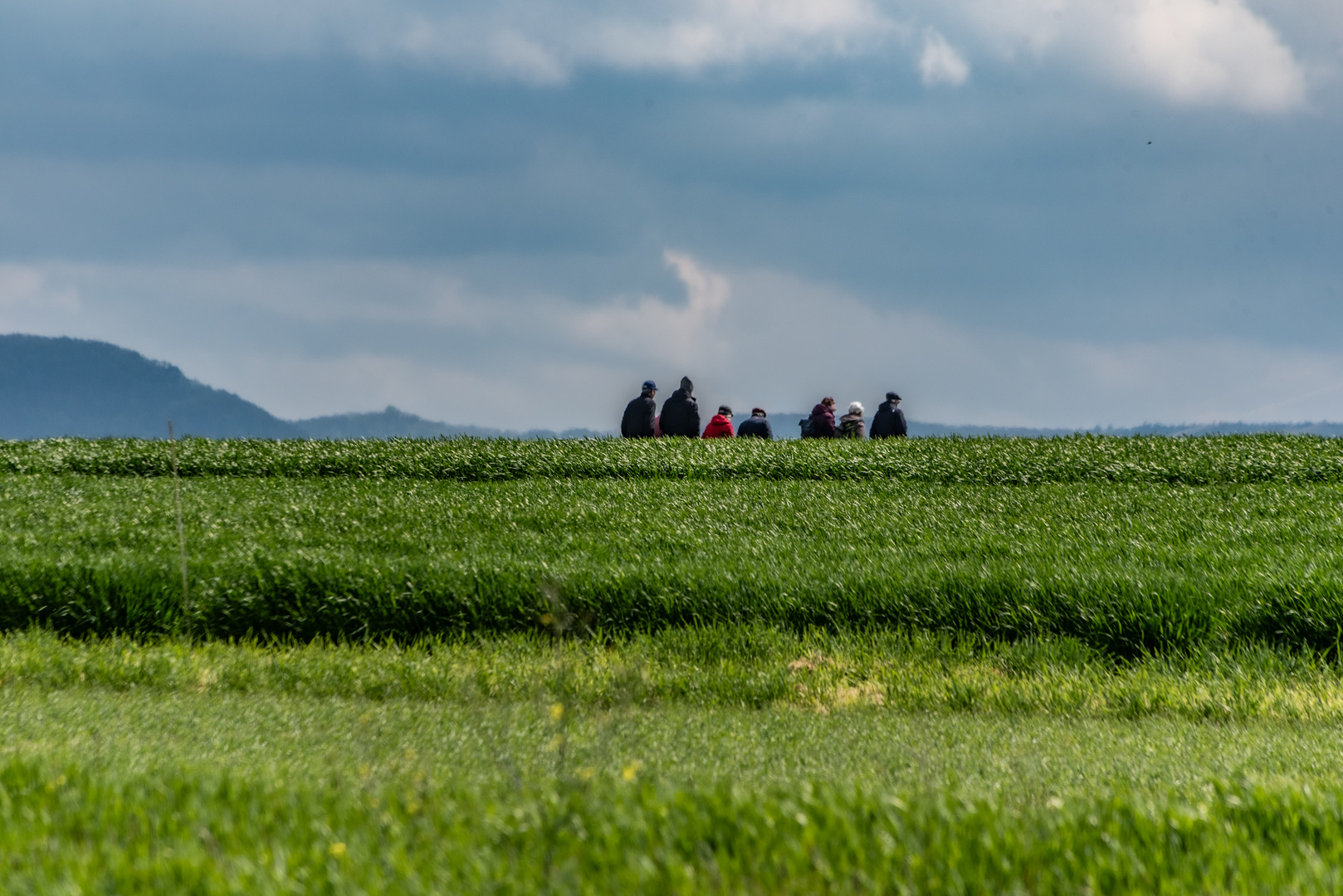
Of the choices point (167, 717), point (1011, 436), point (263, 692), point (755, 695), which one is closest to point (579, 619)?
point (755, 695)

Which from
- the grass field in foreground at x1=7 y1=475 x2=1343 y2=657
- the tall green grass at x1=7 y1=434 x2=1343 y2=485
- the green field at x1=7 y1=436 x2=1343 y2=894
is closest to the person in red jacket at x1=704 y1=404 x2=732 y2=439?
the tall green grass at x1=7 y1=434 x2=1343 y2=485

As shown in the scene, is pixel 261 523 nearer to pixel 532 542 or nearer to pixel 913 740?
pixel 532 542

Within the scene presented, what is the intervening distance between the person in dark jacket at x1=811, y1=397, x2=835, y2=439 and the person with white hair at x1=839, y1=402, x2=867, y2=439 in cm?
52

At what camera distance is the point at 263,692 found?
7125mm

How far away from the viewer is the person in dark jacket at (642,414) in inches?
962

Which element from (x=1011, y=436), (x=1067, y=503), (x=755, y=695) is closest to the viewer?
(x=755, y=695)

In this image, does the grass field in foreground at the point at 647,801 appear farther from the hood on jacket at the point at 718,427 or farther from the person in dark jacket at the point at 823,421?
the person in dark jacket at the point at 823,421

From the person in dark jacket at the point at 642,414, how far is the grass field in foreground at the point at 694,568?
10803mm

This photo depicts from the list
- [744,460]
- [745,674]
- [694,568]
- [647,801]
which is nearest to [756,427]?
[744,460]

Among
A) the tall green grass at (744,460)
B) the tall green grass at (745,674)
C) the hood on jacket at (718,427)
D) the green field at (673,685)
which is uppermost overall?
the hood on jacket at (718,427)

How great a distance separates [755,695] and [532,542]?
4746 millimetres

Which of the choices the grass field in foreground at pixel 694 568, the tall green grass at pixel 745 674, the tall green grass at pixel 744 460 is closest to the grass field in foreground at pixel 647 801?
the tall green grass at pixel 745 674

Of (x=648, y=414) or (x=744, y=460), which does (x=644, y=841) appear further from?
(x=648, y=414)

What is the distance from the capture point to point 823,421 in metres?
27.3
